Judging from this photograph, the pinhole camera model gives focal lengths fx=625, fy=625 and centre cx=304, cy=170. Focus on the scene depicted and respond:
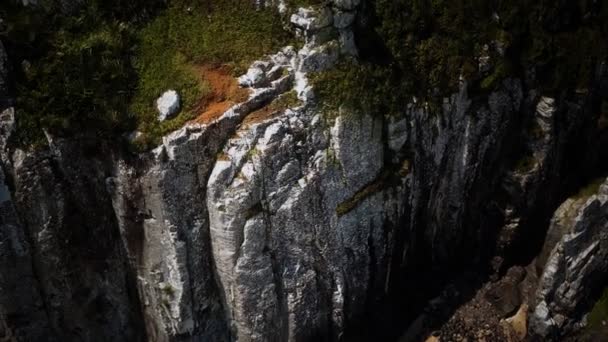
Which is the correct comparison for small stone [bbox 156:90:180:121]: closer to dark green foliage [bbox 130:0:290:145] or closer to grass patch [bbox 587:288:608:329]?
dark green foliage [bbox 130:0:290:145]

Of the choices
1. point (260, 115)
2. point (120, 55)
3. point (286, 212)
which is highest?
A: point (120, 55)

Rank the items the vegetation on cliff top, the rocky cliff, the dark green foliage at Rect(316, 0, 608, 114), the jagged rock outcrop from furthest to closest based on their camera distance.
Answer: the jagged rock outcrop
the dark green foliage at Rect(316, 0, 608, 114)
the rocky cliff
the vegetation on cliff top

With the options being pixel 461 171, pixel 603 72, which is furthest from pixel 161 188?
pixel 603 72

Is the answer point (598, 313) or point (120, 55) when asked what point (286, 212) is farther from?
point (598, 313)

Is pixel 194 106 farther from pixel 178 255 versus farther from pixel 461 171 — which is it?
pixel 461 171

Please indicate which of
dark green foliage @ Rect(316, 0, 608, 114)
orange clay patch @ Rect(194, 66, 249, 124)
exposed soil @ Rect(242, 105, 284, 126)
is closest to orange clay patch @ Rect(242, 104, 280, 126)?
exposed soil @ Rect(242, 105, 284, 126)

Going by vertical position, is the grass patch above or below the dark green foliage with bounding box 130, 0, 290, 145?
below

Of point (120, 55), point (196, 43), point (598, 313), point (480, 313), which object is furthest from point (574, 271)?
point (120, 55)
